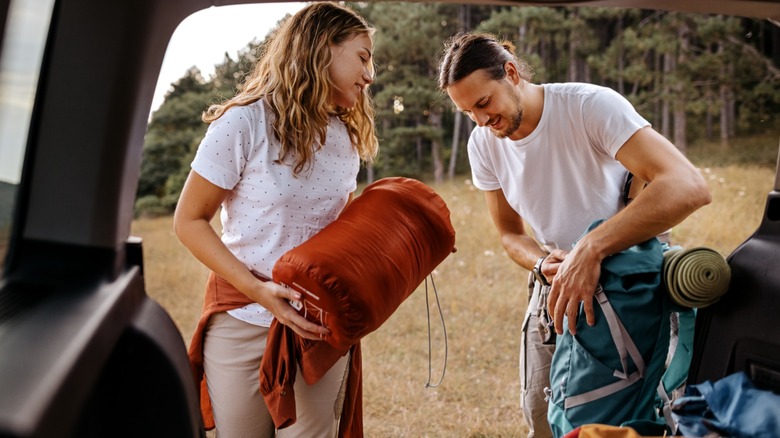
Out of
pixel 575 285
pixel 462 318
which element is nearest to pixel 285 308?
pixel 575 285

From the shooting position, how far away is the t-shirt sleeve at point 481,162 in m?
Result: 2.54

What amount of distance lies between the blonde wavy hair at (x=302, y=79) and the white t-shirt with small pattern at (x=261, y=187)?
0.10 feet

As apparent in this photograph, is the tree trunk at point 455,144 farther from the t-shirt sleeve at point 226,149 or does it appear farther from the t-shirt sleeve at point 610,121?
the t-shirt sleeve at point 226,149

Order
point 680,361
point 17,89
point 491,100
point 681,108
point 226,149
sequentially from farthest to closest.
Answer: point 681,108 → point 491,100 → point 680,361 → point 226,149 → point 17,89

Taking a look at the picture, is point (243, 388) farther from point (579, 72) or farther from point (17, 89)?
point (579, 72)

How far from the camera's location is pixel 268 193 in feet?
6.05

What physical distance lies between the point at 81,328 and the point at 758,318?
154cm

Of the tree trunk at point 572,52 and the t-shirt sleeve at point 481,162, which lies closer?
the t-shirt sleeve at point 481,162

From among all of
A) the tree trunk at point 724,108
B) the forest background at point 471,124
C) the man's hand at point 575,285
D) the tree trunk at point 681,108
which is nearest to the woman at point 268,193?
the man's hand at point 575,285

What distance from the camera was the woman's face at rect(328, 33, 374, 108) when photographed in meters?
1.91

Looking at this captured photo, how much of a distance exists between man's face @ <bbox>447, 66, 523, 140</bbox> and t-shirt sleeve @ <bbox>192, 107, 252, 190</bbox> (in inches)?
29.2

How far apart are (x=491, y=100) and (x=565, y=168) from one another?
0.31 metres

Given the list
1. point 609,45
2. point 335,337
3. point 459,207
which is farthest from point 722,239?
point 335,337

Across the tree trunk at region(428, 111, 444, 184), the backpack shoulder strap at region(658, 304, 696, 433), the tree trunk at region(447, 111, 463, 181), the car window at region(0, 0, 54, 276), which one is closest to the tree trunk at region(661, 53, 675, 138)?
the tree trunk at region(447, 111, 463, 181)
